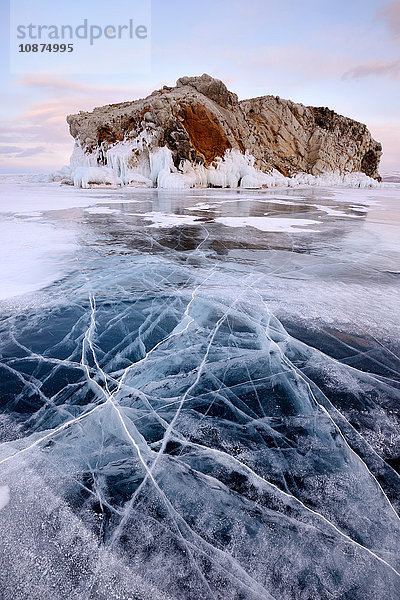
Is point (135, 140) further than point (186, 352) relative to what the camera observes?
Yes

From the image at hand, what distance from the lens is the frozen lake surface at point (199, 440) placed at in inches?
43.7

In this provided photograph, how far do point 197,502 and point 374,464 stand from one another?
0.92 meters

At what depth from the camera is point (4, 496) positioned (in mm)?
1352

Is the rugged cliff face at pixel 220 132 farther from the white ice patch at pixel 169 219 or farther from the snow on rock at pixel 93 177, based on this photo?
the white ice patch at pixel 169 219

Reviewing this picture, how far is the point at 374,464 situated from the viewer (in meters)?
1.55

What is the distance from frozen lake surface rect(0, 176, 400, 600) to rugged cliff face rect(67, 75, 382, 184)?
26627mm

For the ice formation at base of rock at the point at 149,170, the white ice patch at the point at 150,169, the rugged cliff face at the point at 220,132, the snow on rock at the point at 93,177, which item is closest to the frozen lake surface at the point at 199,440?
the snow on rock at the point at 93,177

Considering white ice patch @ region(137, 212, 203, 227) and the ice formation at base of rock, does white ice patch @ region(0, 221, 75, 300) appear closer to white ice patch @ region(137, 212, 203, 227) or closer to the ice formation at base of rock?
white ice patch @ region(137, 212, 203, 227)

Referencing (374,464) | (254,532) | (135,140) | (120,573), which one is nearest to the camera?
(120,573)

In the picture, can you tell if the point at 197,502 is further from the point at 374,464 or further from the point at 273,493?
the point at 374,464

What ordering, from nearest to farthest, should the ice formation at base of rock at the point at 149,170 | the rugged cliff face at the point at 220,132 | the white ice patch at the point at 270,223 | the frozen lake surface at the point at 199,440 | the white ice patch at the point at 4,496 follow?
the frozen lake surface at the point at 199,440
the white ice patch at the point at 4,496
the white ice patch at the point at 270,223
the ice formation at base of rock at the point at 149,170
the rugged cliff face at the point at 220,132

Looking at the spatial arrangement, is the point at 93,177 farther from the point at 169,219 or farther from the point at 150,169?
the point at 169,219

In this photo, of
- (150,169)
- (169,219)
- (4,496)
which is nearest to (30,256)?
A: (4,496)

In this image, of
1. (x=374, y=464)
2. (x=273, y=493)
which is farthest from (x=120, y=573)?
(x=374, y=464)
